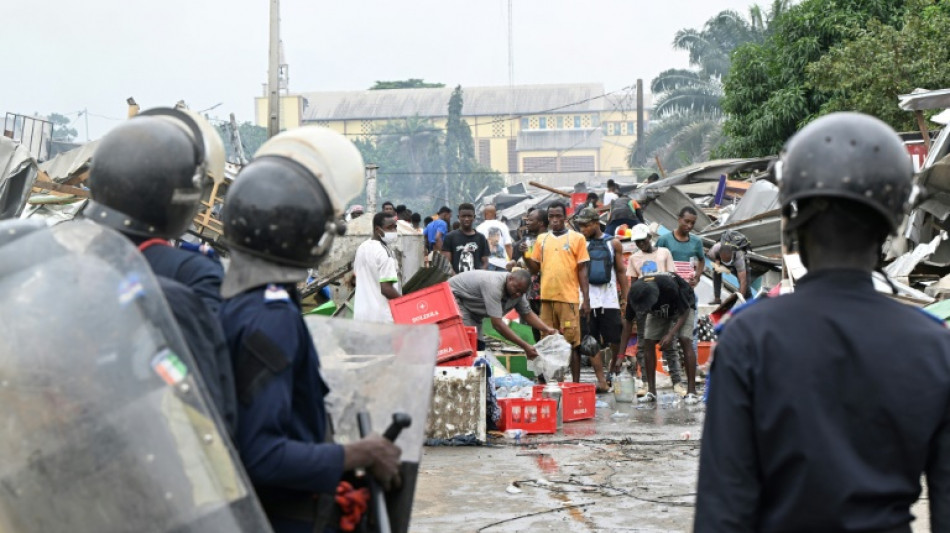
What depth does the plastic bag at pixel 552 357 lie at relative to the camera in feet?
42.0

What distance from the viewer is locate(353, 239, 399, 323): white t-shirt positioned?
38.4ft

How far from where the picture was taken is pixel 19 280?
2.77m

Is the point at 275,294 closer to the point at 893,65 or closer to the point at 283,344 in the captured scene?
the point at 283,344

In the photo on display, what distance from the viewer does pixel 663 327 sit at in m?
13.4

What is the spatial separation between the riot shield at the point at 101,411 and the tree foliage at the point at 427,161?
345 ft

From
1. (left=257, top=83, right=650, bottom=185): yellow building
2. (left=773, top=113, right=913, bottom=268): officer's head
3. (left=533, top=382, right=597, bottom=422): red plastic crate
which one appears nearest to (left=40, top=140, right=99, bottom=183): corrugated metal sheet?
(left=533, top=382, right=597, bottom=422): red plastic crate

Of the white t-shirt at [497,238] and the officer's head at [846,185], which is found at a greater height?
the officer's head at [846,185]

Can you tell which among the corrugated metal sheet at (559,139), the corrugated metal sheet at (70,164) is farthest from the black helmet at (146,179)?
the corrugated metal sheet at (559,139)

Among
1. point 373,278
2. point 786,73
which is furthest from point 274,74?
point 373,278

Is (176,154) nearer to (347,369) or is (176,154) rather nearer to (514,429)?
(347,369)

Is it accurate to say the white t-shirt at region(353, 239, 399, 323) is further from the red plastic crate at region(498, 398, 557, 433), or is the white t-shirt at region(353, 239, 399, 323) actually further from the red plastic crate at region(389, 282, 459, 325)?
the red plastic crate at region(498, 398, 557, 433)

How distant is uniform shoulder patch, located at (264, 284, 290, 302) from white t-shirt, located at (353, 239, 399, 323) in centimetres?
845

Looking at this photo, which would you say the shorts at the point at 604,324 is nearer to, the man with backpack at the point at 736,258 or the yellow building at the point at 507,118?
the man with backpack at the point at 736,258

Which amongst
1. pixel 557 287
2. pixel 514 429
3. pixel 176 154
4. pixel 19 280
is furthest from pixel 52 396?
pixel 557 287
